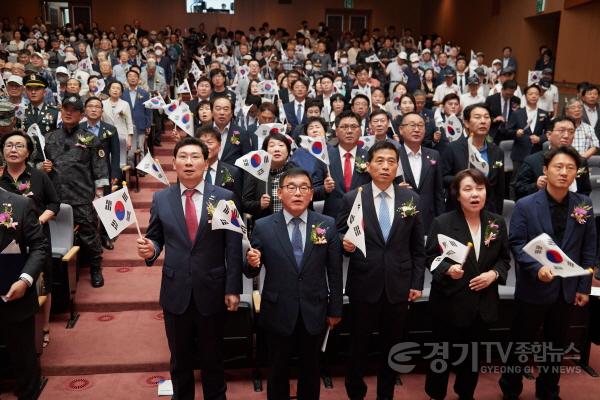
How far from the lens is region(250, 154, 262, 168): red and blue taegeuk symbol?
3.64 meters

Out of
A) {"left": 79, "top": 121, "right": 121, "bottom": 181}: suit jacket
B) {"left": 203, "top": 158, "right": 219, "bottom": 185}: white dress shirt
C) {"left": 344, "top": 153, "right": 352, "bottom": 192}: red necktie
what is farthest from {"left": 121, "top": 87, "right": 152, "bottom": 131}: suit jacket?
{"left": 344, "top": 153, "right": 352, "bottom": 192}: red necktie

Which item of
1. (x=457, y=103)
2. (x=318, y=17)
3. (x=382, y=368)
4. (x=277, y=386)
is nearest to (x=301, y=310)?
(x=277, y=386)

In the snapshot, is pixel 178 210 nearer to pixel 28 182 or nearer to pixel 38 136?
pixel 28 182

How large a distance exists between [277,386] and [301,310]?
17.7 inches

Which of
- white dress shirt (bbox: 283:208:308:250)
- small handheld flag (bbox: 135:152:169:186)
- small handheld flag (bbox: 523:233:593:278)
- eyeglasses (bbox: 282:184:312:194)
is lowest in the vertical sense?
small handheld flag (bbox: 523:233:593:278)

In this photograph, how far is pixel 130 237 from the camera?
5.68 metres

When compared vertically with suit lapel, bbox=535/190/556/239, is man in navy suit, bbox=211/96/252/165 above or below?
above

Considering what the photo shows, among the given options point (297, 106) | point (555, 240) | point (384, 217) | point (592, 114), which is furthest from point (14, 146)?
point (592, 114)

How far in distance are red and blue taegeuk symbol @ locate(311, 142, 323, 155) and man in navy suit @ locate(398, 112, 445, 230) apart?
561 mm

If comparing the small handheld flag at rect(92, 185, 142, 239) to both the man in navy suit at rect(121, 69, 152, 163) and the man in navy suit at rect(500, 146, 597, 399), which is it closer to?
the man in navy suit at rect(500, 146, 597, 399)

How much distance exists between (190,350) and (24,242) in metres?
1.02

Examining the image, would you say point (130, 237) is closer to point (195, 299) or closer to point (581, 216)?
point (195, 299)

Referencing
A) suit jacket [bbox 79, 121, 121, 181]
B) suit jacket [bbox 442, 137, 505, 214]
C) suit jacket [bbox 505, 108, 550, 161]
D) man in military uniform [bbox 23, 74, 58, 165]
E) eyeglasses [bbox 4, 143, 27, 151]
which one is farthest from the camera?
suit jacket [bbox 505, 108, 550, 161]

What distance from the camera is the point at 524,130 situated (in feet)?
20.4
